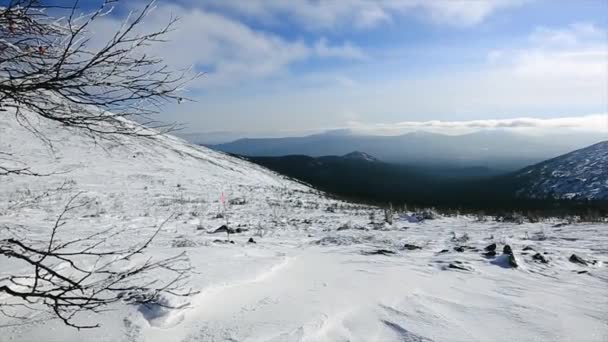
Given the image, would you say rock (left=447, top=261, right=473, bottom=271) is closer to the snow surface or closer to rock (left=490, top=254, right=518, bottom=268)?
the snow surface

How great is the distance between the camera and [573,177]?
50844 mm

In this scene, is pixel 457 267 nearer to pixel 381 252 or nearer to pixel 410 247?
pixel 381 252

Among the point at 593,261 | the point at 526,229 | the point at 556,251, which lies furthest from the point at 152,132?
the point at 526,229

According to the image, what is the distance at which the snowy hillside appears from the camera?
42.8 meters

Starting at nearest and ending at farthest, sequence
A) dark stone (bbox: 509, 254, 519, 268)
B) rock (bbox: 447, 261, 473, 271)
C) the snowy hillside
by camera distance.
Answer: rock (bbox: 447, 261, 473, 271) → dark stone (bbox: 509, 254, 519, 268) → the snowy hillside

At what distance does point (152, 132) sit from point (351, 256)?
4.52 metres

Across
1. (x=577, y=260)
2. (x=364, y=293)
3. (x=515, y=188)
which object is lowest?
(x=515, y=188)

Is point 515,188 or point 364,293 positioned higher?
point 364,293

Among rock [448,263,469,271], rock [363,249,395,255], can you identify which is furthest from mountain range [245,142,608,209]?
rock [448,263,469,271]

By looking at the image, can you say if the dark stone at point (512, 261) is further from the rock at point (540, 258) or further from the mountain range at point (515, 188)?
the mountain range at point (515, 188)

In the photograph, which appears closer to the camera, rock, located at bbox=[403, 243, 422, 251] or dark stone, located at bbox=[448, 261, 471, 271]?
dark stone, located at bbox=[448, 261, 471, 271]

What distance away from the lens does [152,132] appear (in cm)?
239

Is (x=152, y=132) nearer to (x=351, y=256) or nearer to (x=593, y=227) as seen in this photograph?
(x=351, y=256)

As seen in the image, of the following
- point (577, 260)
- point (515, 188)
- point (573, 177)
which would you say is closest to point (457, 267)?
point (577, 260)
